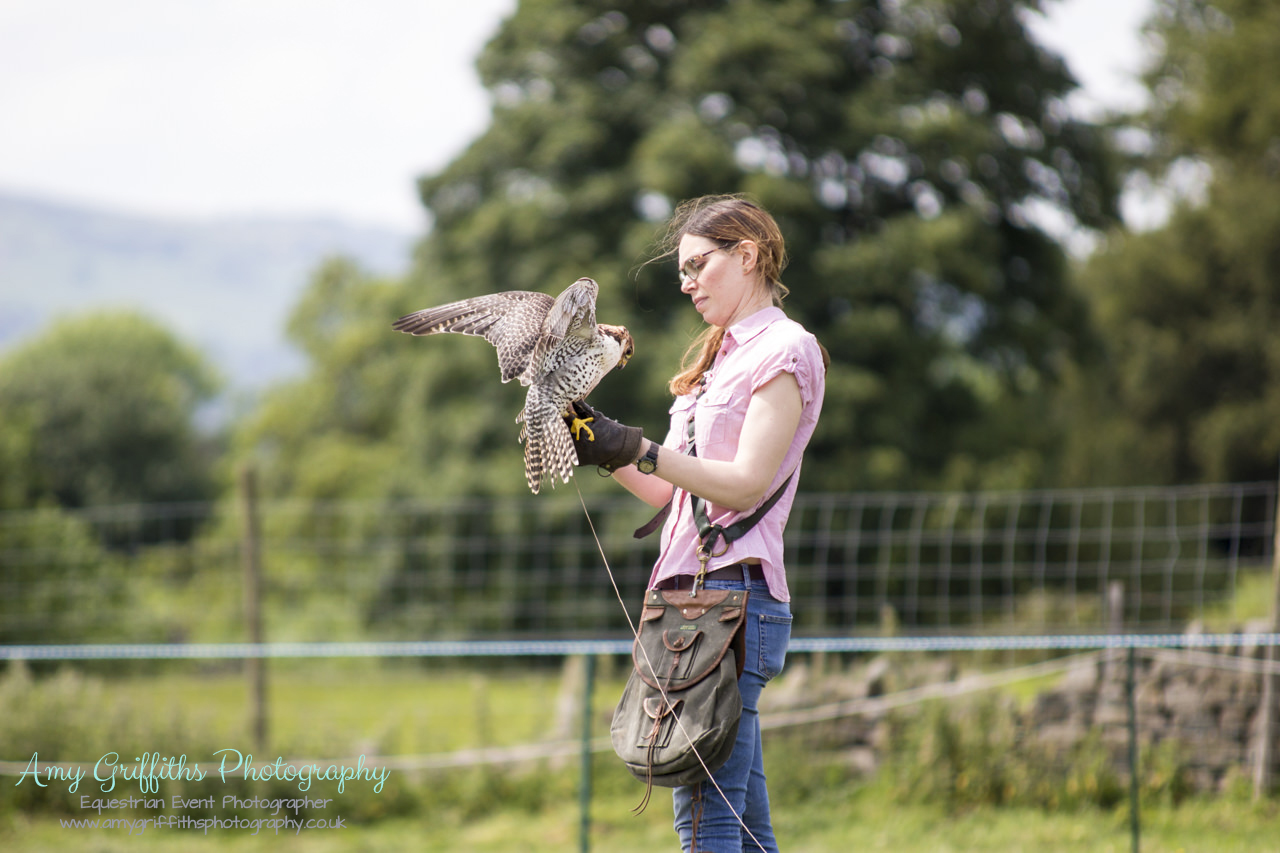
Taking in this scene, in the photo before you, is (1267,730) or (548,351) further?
(1267,730)

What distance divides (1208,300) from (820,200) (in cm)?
1079

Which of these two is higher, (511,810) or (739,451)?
(739,451)

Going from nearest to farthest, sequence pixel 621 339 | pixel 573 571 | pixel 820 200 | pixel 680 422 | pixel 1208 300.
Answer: pixel 680 422, pixel 621 339, pixel 573 571, pixel 820 200, pixel 1208 300

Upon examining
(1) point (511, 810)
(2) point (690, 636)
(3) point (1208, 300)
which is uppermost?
(3) point (1208, 300)

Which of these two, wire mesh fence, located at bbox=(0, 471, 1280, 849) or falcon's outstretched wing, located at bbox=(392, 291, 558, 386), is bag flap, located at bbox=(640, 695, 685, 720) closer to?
wire mesh fence, located at bbox=(0, 471, 1280, 849)

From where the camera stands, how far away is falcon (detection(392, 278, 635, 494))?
2.20 meters

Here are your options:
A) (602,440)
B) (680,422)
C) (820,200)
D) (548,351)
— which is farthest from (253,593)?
(820,200)

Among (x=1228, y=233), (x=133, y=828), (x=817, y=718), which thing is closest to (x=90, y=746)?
(x=133, y=828)

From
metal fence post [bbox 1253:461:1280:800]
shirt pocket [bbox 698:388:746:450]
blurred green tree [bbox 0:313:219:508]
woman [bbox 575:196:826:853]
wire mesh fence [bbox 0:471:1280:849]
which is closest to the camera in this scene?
woman [bbox 575:196:826:853]

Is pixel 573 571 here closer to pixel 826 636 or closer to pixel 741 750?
pixel 826 636

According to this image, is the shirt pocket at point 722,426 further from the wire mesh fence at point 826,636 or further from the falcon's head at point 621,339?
the wire mesh fence at point 826,636

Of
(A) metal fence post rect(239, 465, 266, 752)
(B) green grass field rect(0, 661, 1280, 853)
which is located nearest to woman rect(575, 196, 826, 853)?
(B) green grass field rect(0, 661, 1280, 853)

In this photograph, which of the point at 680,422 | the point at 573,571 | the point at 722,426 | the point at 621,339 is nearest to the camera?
the point at 722,426

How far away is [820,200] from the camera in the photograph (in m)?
12.9
